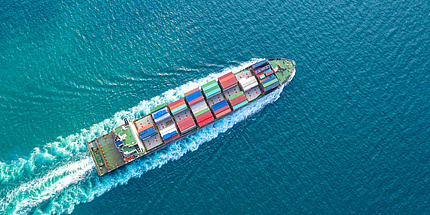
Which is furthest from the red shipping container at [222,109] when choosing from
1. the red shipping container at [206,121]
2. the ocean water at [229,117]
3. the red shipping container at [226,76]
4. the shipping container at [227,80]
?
the red shipping container at [226,76]

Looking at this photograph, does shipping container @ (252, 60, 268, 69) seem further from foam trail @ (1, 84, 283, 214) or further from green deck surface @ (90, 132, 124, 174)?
green deck surface @ (90, 132, 124, 174)

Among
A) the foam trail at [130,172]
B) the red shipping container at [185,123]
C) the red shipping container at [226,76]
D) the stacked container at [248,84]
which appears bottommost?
the foam trail at [130,172]

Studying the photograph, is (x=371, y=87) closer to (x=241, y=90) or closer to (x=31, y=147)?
(x=241, y=90)

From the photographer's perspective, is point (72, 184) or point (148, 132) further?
point (148, 132)

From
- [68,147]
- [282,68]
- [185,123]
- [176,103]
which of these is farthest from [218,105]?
[68,147]

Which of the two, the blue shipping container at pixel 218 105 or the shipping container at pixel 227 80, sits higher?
the shipping container at pixel 227 80

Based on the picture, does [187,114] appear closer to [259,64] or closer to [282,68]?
[259,64]

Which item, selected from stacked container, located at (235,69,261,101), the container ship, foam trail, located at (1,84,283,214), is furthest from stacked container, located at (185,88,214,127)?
stacked container, located at (235,69,261,101)

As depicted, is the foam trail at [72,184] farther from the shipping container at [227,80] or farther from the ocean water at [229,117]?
the shipping container at [227,80]

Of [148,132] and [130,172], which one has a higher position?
[148,132]
